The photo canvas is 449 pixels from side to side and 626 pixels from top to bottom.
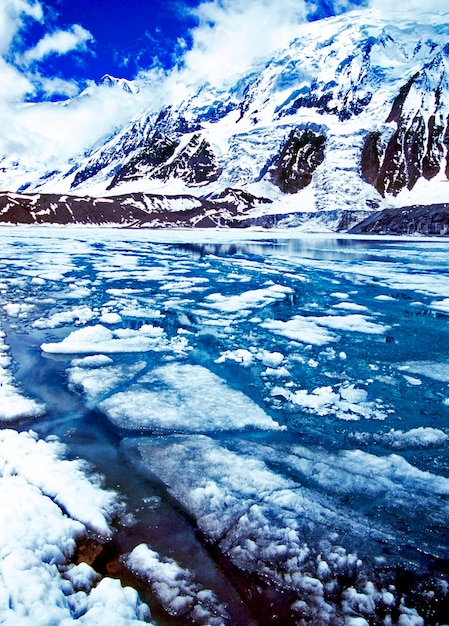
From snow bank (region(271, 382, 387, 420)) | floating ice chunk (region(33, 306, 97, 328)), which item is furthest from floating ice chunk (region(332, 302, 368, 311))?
floating ice chunk (region(33, 306, 97, 328))

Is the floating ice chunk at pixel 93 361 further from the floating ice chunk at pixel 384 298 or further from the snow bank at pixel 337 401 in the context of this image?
the floating ice chunk at pixel 384 298

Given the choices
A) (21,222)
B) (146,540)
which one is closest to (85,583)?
(146,540)

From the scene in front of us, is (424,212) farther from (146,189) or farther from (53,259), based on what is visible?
(146,189)

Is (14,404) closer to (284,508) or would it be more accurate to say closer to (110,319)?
(284,508)

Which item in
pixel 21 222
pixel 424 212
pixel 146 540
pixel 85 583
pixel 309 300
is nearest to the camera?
pixel 85 583

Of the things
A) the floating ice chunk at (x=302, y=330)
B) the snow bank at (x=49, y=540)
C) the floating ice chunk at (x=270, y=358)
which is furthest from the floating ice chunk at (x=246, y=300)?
the snow bank at (x=49, y=540)

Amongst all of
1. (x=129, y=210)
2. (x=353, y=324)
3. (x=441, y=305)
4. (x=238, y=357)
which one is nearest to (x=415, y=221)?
(x=441, y=305)
